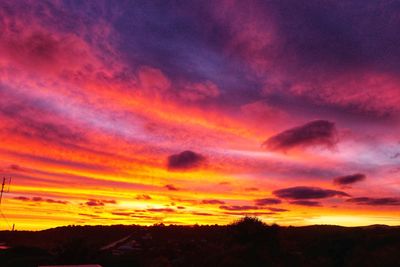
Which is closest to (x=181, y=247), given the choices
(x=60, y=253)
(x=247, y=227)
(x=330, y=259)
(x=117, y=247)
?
(x=117, y=247)

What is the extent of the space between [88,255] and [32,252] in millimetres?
14064

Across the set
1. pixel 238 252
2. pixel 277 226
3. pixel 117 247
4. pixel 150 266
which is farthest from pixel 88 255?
pixel 117 247

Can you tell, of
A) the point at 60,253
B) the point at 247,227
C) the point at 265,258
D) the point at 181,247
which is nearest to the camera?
the point at 60,253

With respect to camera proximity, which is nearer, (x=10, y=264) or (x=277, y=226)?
(x=10, y=264)

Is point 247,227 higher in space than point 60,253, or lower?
higher

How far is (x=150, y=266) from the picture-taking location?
3669 cm

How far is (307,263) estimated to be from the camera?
36.8 m

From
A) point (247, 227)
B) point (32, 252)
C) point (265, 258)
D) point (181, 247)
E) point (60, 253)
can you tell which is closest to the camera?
point (60, 253)

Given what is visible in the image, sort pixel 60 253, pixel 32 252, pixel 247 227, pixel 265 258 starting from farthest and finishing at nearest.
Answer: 1. pixel 32 252
2. pixel 247 227
3. pixel 265 258
4. pixel 60 253

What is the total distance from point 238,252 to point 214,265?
300 centimetres

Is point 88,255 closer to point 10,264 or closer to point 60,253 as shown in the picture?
point 60,253

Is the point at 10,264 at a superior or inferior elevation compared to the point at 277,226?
inferior

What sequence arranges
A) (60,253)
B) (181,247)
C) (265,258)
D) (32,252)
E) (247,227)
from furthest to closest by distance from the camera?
1. (181,247)
2. (32,252)
3. (247,227)
4. (265,258)
5. (60,253)

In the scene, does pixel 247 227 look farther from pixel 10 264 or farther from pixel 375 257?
pixel 10 264
